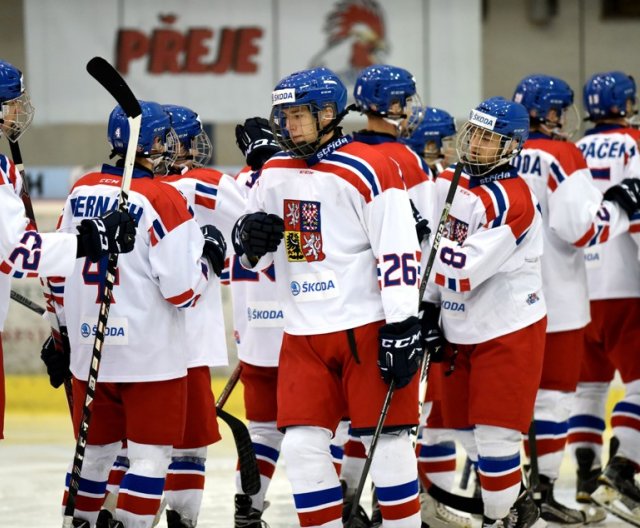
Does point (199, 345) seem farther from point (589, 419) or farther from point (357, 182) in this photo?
point (589, 419)

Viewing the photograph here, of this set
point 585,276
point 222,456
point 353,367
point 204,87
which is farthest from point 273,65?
point 353,367

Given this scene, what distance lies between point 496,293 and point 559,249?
2.10 ft

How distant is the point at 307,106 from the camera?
3410mm

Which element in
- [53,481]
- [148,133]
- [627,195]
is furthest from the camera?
[53,481]

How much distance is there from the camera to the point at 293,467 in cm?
337

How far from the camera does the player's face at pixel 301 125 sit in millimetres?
3402

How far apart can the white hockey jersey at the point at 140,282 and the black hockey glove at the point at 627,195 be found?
1.58m

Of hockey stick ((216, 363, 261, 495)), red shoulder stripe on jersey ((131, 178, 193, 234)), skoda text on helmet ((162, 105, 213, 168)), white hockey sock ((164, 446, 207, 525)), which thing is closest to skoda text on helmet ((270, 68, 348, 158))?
red shoulder stripe on jersey ((131, 178, 193, 234))

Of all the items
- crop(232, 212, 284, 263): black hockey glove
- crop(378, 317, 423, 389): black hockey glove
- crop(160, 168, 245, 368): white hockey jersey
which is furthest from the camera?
crop(160, 168, 245, 368): white hockey jersey

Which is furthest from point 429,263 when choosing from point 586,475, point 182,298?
point 586,475

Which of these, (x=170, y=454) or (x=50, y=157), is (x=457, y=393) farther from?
(x=50, y=157)

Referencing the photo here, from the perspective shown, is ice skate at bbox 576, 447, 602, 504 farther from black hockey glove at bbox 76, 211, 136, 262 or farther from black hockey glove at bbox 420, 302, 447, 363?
black hockey glove at bbox 76, 211, 136, 262

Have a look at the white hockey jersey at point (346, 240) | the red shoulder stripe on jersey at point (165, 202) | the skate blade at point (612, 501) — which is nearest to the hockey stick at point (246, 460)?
the white hockey jersey at point (346, 240)

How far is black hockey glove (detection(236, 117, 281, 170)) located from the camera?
415 cm
